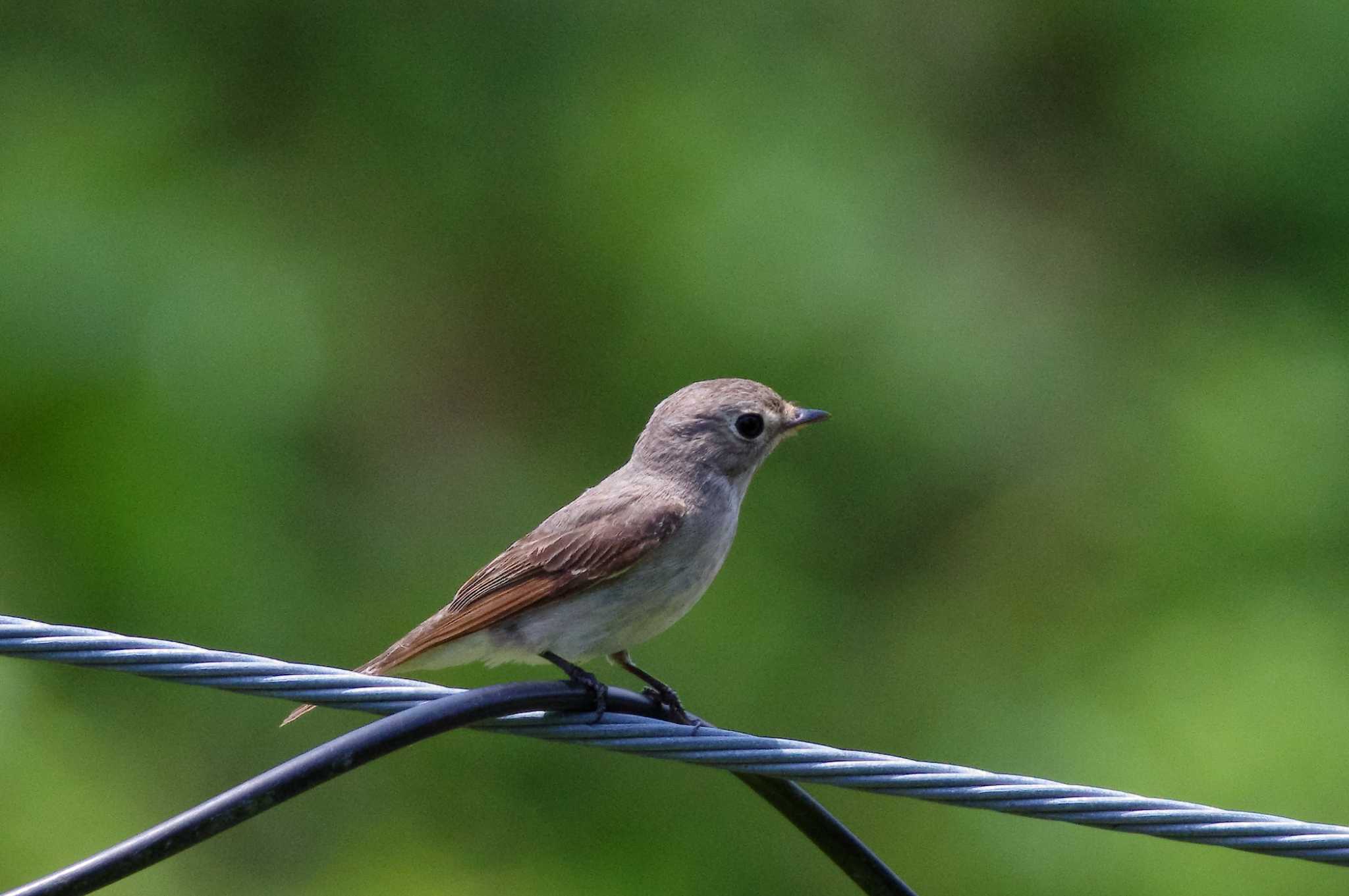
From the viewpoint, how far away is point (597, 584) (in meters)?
4.48

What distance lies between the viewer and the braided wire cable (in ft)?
9.02

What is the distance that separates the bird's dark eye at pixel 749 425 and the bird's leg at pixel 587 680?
1016mm

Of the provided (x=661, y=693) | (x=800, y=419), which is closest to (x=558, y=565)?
(x=661, y=693)

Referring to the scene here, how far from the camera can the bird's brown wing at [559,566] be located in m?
4.48

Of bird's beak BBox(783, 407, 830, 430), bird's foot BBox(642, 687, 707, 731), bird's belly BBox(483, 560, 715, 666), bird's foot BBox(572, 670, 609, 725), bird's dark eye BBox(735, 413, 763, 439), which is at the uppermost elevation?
bird's beak BBox(783, 407, 830, 430)

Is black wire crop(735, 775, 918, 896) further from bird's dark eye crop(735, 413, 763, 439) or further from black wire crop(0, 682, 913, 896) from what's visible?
bird's dark eye crop(735, 413, 763, 439)

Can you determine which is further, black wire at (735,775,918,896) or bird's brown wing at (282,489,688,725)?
bird's brown wing at (282,489,688,725)

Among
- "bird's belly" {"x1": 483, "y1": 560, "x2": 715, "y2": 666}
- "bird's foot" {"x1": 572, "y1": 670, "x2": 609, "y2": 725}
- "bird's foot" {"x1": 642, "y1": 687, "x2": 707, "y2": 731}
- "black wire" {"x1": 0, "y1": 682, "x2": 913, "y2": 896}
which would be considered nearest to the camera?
"black wire" {"x1": 0, "y1": 682, "x2": 913, "y2": 896}

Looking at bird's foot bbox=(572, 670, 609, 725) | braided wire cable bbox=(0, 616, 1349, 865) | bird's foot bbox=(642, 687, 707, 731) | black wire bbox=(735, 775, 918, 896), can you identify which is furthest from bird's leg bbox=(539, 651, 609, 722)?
black wire bbox=(735, 775, 918, 896)

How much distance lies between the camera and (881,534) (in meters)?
7.45

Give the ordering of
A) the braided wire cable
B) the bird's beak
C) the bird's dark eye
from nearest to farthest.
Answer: the braided wire cable < the bird's dark eye < the bird's beak

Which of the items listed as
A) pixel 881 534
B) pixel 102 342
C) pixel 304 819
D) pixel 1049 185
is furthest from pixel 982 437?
pixel 102 342

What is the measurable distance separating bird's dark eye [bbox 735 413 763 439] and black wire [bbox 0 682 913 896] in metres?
1.98

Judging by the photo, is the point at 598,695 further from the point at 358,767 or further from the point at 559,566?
the point at 559,566
